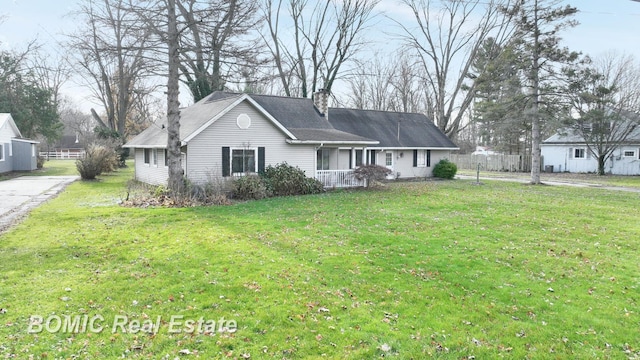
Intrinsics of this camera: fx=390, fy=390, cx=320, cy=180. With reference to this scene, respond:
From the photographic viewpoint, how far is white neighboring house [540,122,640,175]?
101 ft

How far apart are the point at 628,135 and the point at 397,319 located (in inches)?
1383

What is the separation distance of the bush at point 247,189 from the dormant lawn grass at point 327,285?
4.17 metres

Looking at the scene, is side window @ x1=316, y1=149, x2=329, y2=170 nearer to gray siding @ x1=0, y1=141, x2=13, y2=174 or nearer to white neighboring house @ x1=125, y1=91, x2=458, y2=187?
white neighboring house @ x1=125, y1=91, x2=458, y2=187

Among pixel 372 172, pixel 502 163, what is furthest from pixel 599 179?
pixel 372 172

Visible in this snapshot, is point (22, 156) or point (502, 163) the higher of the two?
point (22, 156)

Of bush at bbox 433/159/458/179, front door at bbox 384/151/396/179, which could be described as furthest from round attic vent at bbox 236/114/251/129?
bush at bbox 433/159/458/179

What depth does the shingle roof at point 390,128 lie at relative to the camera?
26016 mm

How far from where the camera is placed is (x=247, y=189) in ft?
51.7

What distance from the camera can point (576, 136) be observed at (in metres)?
33.7

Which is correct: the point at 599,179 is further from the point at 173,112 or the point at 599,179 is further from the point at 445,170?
the point at 173,112

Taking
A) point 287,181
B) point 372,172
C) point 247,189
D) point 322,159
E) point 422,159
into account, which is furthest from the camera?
point 422,159

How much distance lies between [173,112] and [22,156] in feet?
69.0

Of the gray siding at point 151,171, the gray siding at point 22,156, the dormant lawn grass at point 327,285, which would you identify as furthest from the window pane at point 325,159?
the gray siding at point 22,156

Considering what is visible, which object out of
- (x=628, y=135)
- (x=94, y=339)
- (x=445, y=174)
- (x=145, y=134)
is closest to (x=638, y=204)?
(x=445, y=174)
